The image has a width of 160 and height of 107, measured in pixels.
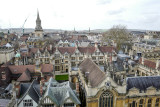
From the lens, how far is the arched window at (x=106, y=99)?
22.2m

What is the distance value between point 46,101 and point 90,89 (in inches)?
269

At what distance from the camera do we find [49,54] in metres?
52.2

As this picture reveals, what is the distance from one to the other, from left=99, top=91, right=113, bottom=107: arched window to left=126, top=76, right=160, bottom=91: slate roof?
12.0 ft

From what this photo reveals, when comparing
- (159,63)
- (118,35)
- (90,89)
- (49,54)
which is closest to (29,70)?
(49,54)

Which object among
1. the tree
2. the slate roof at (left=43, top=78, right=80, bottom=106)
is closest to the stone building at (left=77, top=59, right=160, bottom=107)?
the slate roof at (left=43, top=78, right=80, bottom=106)

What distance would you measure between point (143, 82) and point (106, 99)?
7526mm

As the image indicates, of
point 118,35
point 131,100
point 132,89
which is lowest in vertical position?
point 131,100

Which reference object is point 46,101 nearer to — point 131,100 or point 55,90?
point 55,90

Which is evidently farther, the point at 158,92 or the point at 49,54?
the point at 49,54

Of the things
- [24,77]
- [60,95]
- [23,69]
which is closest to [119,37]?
[23,69]

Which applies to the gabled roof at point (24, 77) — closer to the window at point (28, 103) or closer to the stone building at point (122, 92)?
the window at point (28, 103)

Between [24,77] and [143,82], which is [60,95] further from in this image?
[24,77]

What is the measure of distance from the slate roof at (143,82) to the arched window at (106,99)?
144 inches

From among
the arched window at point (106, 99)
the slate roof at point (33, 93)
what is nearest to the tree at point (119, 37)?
the arched window at point (106, 99)
